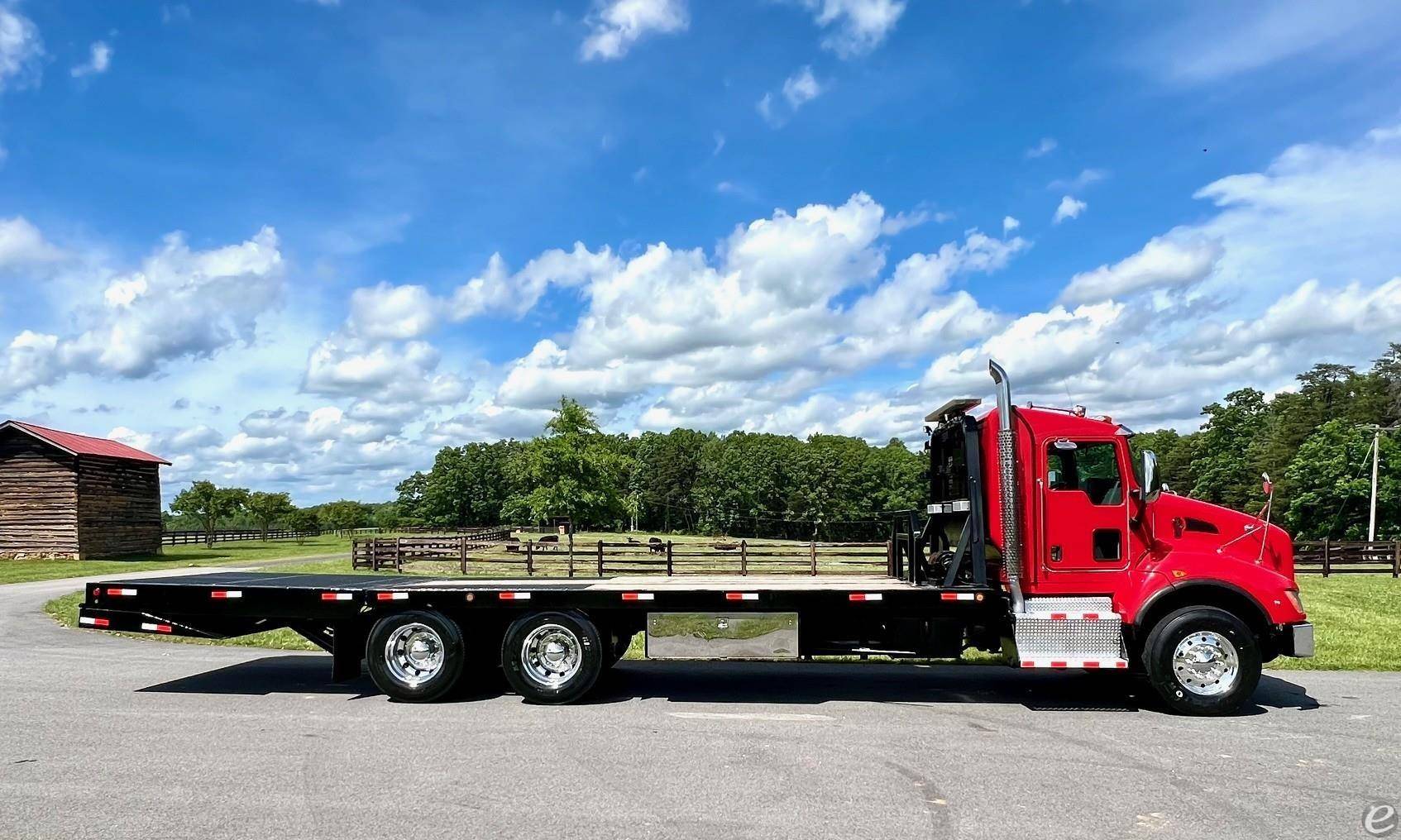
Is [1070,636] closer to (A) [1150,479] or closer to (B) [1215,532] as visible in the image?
(A) [1150,479]

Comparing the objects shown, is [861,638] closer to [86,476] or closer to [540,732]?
[540,732]

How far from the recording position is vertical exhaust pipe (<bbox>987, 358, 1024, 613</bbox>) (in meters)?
8.76

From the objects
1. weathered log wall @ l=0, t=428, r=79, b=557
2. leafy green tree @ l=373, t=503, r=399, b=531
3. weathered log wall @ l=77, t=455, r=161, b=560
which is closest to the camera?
weathered log wall @ l=0, t=428, r=79, b=557

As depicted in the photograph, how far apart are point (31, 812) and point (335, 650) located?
3898 millimetres

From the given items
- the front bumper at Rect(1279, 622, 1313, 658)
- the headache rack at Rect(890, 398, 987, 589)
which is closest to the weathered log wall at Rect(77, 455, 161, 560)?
the headache rack at Rect(890, 398, 987, 589)

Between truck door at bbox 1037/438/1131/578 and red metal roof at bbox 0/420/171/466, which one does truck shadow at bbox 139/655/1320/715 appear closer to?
truck door at bbox 1037/438/1131/578

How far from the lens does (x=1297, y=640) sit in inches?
331

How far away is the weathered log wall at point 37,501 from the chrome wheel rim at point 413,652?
34.5 m

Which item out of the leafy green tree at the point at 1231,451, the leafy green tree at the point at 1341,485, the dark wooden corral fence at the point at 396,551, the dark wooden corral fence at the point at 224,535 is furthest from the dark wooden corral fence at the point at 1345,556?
the leafy green tree at the point at 1231,451

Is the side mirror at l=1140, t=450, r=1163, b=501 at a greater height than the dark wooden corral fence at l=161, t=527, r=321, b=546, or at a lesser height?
greater

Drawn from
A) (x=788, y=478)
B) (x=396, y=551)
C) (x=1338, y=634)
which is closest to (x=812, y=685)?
(x=1338, y=634)

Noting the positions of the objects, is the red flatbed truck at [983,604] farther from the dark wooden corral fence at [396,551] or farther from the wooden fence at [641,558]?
the dark wooden corral fence at [396,551]

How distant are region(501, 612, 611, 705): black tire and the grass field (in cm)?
329

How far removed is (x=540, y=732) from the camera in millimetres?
7707
